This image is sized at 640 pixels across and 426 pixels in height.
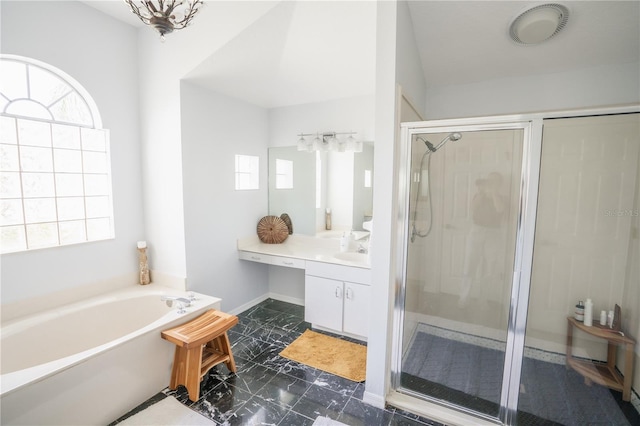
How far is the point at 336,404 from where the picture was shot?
2.06m

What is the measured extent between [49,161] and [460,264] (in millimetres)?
3559

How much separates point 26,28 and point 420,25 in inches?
113

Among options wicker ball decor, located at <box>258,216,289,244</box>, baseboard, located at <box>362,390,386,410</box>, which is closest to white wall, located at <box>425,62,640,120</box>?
wicker ball decor, located at <box>258,216,289,244</box>

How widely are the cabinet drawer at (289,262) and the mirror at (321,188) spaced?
596 mm

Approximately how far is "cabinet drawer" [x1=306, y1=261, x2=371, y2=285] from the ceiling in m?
1.86

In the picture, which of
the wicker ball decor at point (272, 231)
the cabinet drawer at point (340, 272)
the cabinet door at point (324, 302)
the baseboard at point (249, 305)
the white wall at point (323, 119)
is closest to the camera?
the cabinet drawer at point (340, 272)

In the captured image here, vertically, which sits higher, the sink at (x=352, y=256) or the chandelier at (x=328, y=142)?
the chandelier at (x=328, y=142)

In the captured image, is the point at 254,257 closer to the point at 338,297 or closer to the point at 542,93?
the point at 338,297

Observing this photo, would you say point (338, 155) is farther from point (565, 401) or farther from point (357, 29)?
point (565, 401)

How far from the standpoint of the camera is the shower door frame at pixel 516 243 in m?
1.72

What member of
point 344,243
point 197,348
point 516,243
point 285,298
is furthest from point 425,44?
point 285,298

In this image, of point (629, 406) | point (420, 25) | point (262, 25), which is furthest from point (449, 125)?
point (629, 406)

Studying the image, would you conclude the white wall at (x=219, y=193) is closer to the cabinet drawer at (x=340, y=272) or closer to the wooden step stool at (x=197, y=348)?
the wooden step stool at (x=197, y=348)

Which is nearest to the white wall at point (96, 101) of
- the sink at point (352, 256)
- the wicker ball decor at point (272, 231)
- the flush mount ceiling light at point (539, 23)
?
the wicker ball decor at point (272, 231)
